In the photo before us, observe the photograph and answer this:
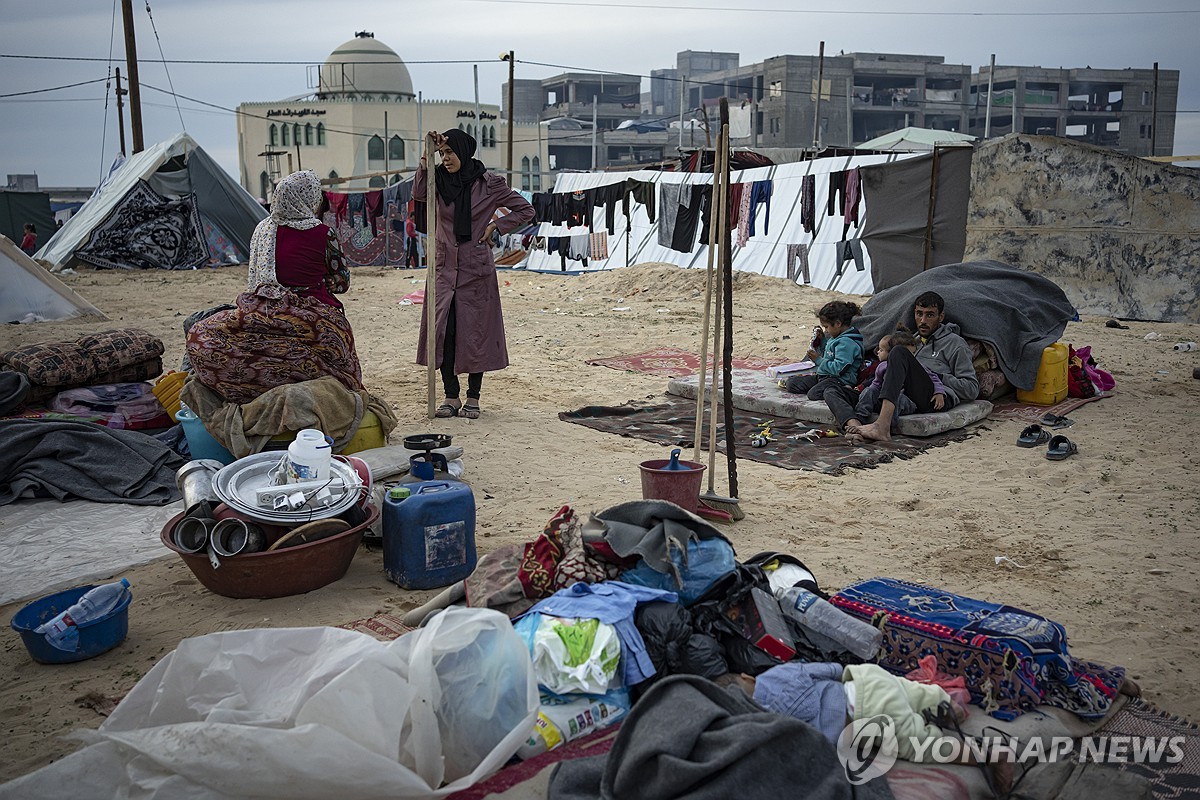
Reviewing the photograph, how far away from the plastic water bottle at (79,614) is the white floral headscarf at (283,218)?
2143mm

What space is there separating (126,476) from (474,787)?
322cm

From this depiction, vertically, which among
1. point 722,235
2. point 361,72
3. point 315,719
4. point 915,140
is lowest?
point 315,719

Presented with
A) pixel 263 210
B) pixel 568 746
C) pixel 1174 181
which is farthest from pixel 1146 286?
pixel 263 210

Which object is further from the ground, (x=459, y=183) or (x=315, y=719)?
(x=459, y=183)

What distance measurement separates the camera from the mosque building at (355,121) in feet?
130

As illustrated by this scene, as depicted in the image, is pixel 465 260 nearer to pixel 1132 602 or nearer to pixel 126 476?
pixel 126 476

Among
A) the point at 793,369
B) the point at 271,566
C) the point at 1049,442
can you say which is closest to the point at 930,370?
the point at 1049,442

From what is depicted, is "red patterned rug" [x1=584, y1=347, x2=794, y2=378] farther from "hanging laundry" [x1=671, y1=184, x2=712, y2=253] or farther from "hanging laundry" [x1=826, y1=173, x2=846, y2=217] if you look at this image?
"hanging laundry" [x1=671, y1=184, x2=712, y2=253]

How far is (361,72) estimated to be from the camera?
40.8 metres

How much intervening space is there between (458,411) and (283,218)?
6.04 feet

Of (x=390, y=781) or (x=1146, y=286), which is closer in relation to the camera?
(x=390, y=781)

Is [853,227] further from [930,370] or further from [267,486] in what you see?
[267,486]

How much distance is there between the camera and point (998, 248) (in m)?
11.3

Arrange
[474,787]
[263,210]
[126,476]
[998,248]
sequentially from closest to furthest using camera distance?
[474,787] → [126,476] → [998,248] → [263,210]
